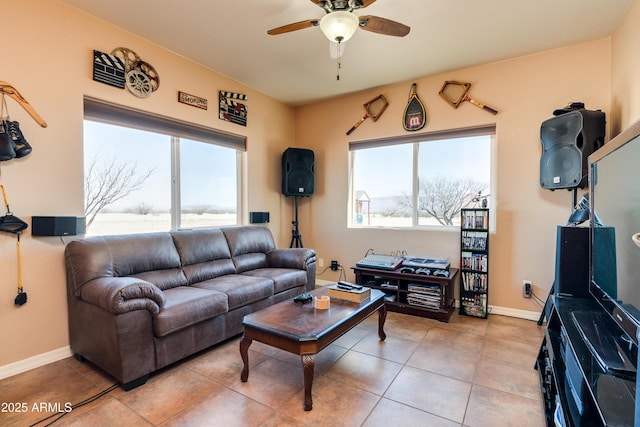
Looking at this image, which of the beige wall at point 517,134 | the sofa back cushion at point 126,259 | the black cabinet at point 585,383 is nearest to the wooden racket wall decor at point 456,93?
the beige wall at point 517,134

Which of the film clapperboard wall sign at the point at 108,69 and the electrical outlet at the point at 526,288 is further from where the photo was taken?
the electrical outlet at the point at 526,288

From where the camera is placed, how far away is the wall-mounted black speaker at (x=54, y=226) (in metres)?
2.11

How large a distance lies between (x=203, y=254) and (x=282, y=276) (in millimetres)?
A: 785

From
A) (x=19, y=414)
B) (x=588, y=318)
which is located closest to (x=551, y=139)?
(x=588, y=318)

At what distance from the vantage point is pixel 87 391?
183cm

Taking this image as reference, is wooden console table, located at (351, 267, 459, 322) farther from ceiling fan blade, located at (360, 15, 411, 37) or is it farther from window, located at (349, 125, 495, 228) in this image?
ceiling fan blade, located at (360, 15, 411, 37)

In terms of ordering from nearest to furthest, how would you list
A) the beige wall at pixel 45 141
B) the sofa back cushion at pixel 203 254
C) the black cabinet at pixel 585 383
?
the black cabinet at pixel 585 383 < the beige wall at pixel 45 141 < the sofa back cushion at pixel 203 254

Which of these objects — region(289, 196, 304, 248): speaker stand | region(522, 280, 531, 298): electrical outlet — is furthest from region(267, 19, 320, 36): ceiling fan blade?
region(522, 280, 531, 298): electrical outlet

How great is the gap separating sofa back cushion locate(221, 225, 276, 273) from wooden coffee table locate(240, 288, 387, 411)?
1.19 meters

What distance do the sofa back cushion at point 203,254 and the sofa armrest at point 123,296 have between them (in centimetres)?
72

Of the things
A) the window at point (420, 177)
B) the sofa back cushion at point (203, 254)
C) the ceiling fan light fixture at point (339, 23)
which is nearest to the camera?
the ceiling fan light fixture at point (339, 23)

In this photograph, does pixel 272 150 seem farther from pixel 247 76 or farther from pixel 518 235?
pixel 518 235

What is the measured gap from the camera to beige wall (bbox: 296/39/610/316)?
2.78m

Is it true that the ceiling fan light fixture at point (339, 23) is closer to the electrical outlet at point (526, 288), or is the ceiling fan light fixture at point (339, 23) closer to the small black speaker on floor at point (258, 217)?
the small black speaker on floor at point (258, 217)
